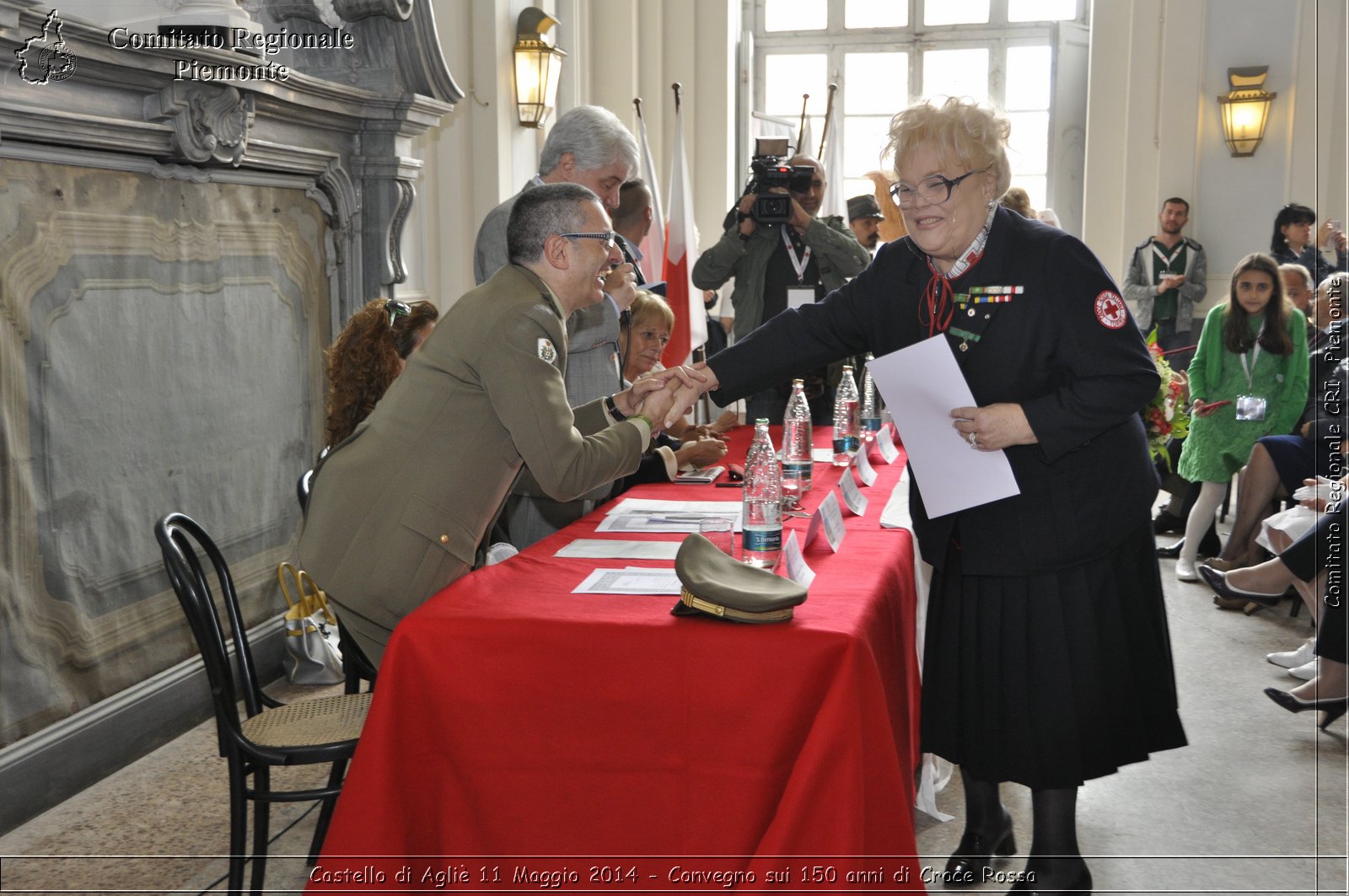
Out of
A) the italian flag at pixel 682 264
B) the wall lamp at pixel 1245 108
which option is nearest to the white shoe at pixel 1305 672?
the italian flag at pixel 682 264

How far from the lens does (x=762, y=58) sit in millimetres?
11031

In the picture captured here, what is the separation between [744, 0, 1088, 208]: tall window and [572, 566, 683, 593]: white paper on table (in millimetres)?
8699

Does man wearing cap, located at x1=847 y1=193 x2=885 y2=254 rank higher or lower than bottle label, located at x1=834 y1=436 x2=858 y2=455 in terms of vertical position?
higher

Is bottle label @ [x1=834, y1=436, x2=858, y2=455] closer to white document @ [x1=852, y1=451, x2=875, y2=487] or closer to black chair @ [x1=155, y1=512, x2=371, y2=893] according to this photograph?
white document @ [x1=852, y1=451, x2=875, y2=487]

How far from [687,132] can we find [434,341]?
8.06m

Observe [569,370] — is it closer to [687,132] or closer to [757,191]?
[757,191]

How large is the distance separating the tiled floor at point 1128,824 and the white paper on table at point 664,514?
98 cm

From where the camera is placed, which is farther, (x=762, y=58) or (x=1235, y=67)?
(x=762, y=58)

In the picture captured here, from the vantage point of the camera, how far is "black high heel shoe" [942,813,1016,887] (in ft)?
8.94

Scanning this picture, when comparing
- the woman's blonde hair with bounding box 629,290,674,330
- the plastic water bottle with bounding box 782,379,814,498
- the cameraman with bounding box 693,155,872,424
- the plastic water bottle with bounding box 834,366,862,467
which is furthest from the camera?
the cameraman with bounding box 693,155,872,424

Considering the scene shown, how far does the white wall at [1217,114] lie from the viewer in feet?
30.5

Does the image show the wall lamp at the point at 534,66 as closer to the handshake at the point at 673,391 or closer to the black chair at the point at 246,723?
the handshake at the point at 673,391

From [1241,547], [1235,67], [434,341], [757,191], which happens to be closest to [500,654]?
[434,341]

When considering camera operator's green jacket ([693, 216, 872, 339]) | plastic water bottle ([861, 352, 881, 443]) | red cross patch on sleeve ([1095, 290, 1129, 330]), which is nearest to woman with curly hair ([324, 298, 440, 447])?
plastic water bottle ([861, 352, 881, 443])
